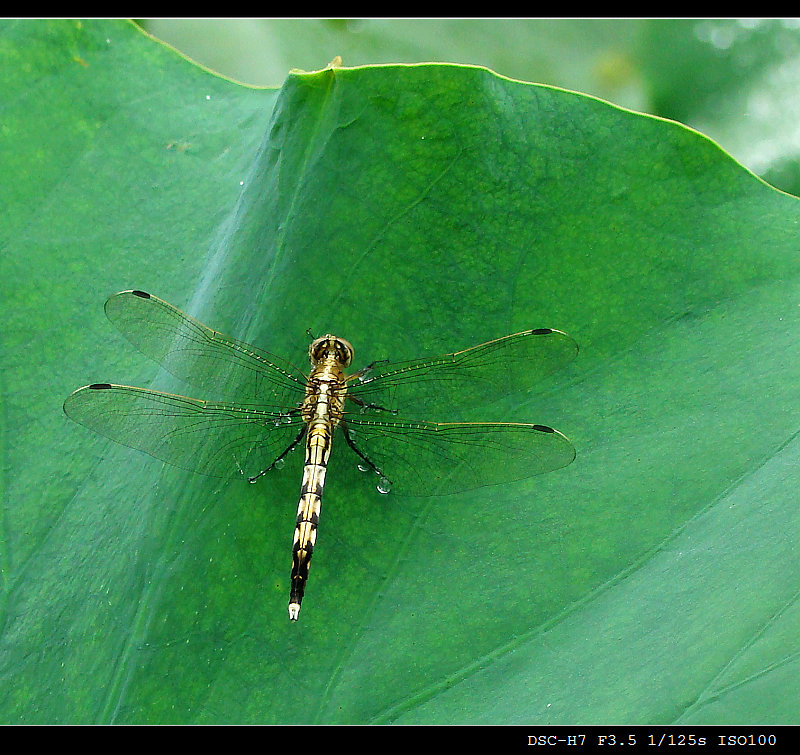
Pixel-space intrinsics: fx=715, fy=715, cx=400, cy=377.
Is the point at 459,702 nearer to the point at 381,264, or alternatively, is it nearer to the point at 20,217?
the point at 381,264

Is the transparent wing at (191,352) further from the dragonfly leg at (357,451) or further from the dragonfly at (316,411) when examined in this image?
the dragonfly leg at (357,451)

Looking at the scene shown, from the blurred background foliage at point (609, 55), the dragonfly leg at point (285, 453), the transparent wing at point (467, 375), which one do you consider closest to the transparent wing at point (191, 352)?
the dragonfly leg at point (285, 453)

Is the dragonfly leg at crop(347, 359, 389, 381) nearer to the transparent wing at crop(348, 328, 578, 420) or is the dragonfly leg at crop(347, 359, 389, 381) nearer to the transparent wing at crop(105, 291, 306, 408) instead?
the transparent wing at crop(348, 328, 578, 420)

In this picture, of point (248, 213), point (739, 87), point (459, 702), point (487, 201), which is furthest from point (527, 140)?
point (739, 87)

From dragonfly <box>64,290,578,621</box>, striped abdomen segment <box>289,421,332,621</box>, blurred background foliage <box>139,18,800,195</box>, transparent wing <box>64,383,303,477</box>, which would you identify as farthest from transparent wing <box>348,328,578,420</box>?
blurred background foliage <box>139,18,800,195</box>

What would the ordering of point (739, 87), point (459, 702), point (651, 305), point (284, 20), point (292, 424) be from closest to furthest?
point (459, 702) → point (651, 305) → point (292, 424) → point (739, 87) → point (284, 20)

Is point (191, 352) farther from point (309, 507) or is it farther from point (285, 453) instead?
point (309, 507)
